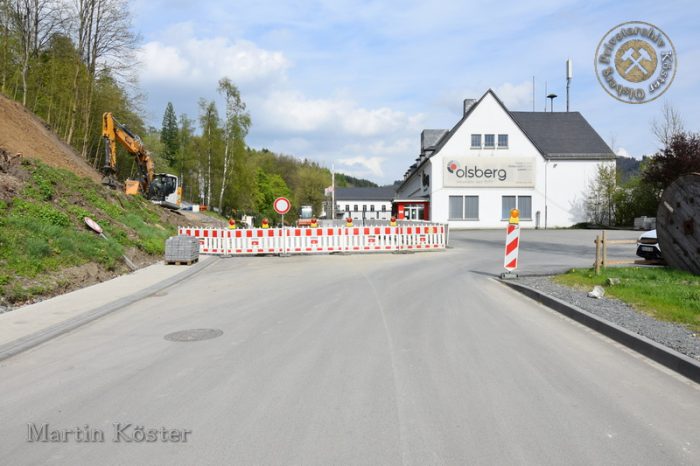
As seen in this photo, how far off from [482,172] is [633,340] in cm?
4339

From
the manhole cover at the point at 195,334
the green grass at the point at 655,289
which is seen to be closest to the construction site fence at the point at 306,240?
the green grass at the point at 655,289

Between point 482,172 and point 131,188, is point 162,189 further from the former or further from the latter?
point 482,172

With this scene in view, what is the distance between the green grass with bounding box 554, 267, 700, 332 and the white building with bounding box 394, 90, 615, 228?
3632 cm

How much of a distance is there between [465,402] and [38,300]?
28.2 feet

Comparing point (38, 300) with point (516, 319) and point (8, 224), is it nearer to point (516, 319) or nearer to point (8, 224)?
point (8, 224)

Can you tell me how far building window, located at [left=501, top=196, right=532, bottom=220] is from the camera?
159 ft

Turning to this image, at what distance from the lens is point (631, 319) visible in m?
7.64

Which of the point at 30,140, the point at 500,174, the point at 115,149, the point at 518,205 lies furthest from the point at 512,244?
the point at 518,205

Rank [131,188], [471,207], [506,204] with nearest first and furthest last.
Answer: [131,188]
[471,207]
[506,204]

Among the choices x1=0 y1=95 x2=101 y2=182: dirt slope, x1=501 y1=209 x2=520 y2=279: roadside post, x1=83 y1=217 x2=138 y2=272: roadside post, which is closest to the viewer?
x1=501 y1=209 x2=520 y2=279: roadside post

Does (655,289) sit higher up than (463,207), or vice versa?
(463,207)

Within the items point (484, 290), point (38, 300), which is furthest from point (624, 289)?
point (38, 300)

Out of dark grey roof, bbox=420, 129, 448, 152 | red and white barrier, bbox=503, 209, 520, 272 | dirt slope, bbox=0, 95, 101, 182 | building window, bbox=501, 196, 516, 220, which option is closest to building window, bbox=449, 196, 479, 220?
building window, bbox=501, 196, 516, 220

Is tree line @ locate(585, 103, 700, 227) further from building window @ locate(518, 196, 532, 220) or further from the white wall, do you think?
the white wall
